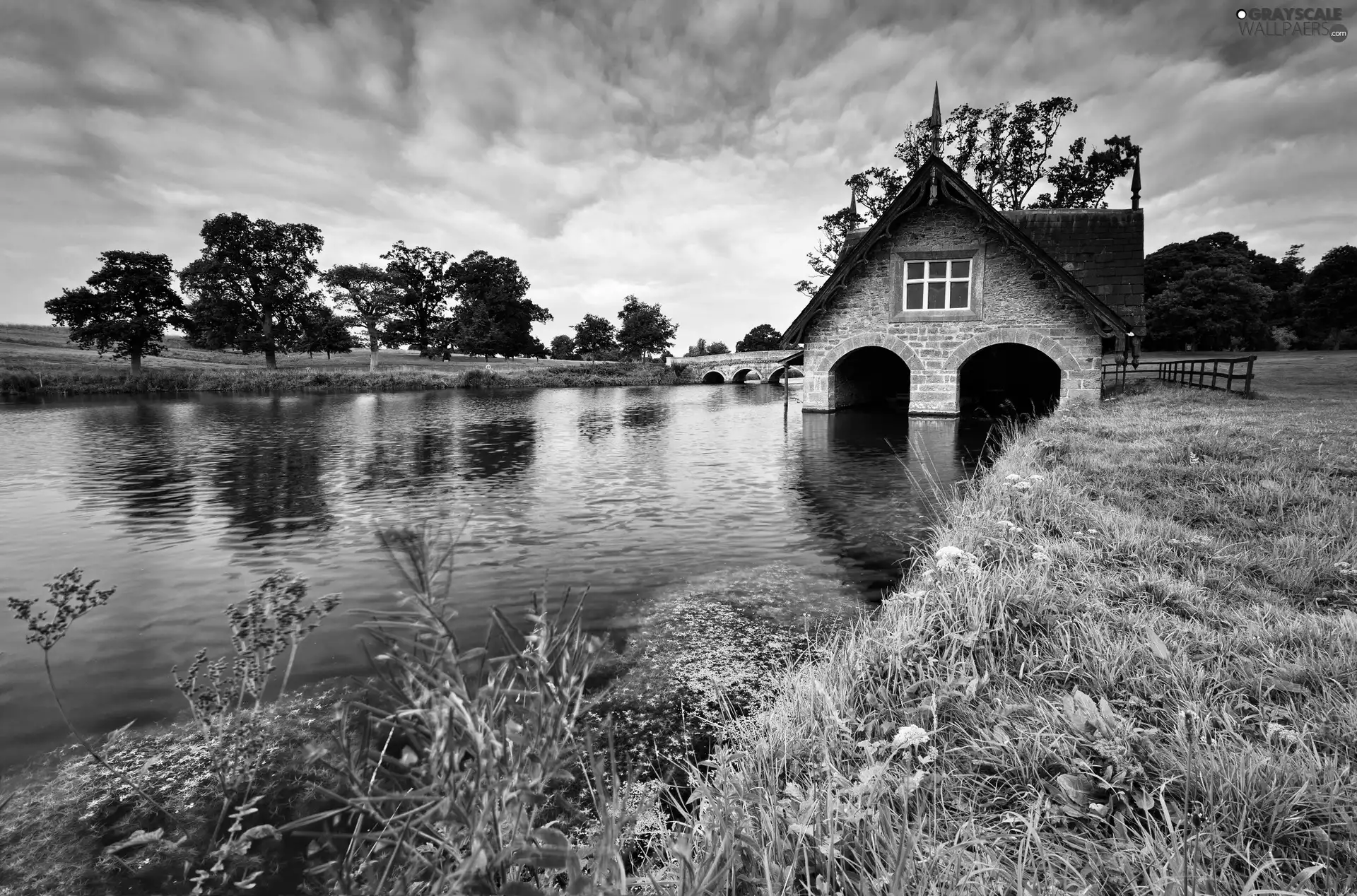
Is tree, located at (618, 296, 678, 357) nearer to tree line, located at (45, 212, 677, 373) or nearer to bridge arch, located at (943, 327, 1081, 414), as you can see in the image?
tree line, located at (45, 212, 677, 373)

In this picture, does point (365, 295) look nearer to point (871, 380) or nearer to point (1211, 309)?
point (871, 380)

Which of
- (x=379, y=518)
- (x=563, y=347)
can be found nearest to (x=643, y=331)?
(x=563, y=347)

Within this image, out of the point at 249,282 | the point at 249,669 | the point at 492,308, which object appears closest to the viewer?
the point at 249,669

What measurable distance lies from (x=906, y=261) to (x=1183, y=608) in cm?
1852

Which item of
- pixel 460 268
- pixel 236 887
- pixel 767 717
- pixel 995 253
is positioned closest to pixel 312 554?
pixel 236 887

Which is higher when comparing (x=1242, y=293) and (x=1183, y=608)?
(x=1242, y=293)

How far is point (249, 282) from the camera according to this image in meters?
54.0

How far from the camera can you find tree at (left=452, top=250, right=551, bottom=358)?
70750 mm

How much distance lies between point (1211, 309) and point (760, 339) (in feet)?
213

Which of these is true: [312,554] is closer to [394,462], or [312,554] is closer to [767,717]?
[767,717]

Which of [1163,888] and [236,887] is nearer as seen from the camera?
[1163,888]

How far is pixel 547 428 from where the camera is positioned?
22016 millimetres

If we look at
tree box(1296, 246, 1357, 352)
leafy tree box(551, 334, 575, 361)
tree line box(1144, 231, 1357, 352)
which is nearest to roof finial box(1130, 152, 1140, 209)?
tree line box(1144, 231, 1357, 352)

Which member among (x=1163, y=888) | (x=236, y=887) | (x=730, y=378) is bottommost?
(x=236, y=887)
